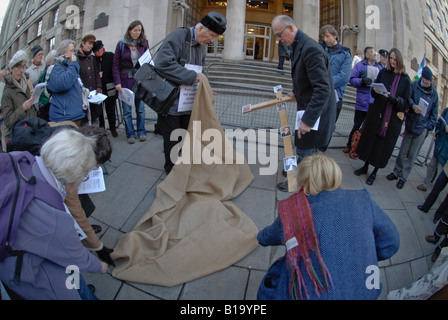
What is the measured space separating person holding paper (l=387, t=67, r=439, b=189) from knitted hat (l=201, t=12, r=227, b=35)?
9.94ft

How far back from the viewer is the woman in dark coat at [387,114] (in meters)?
3.78

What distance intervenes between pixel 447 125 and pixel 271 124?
3133 mm

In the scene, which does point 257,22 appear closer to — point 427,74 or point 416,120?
point 427,74

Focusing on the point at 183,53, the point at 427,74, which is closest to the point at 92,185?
the point at 183,53

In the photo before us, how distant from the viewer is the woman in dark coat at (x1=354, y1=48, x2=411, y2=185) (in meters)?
3.78

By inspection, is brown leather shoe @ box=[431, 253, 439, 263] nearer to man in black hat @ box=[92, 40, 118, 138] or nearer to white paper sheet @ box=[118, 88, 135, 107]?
white paper sheet @ box=[118, 88, 135, 107]

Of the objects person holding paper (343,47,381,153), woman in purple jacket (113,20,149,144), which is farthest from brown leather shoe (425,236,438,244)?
woman in purple jacket (113,20,149,144)

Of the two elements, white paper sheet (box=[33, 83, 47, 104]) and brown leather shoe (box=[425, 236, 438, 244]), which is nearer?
brown leather shoe (box=[425, 236, 438, 244])

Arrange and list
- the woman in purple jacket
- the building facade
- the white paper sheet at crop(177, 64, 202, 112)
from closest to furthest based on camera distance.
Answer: the white paper sheet at crop(177, 64, 202, 112)
the woman in purple jacket
the building facade

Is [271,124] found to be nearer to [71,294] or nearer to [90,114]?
[90,114]

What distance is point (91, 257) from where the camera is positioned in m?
1.64

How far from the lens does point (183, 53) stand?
317 centimetres

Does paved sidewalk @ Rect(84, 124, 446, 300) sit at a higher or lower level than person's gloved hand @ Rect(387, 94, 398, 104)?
lower

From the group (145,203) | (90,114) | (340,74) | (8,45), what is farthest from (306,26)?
(8,45)
